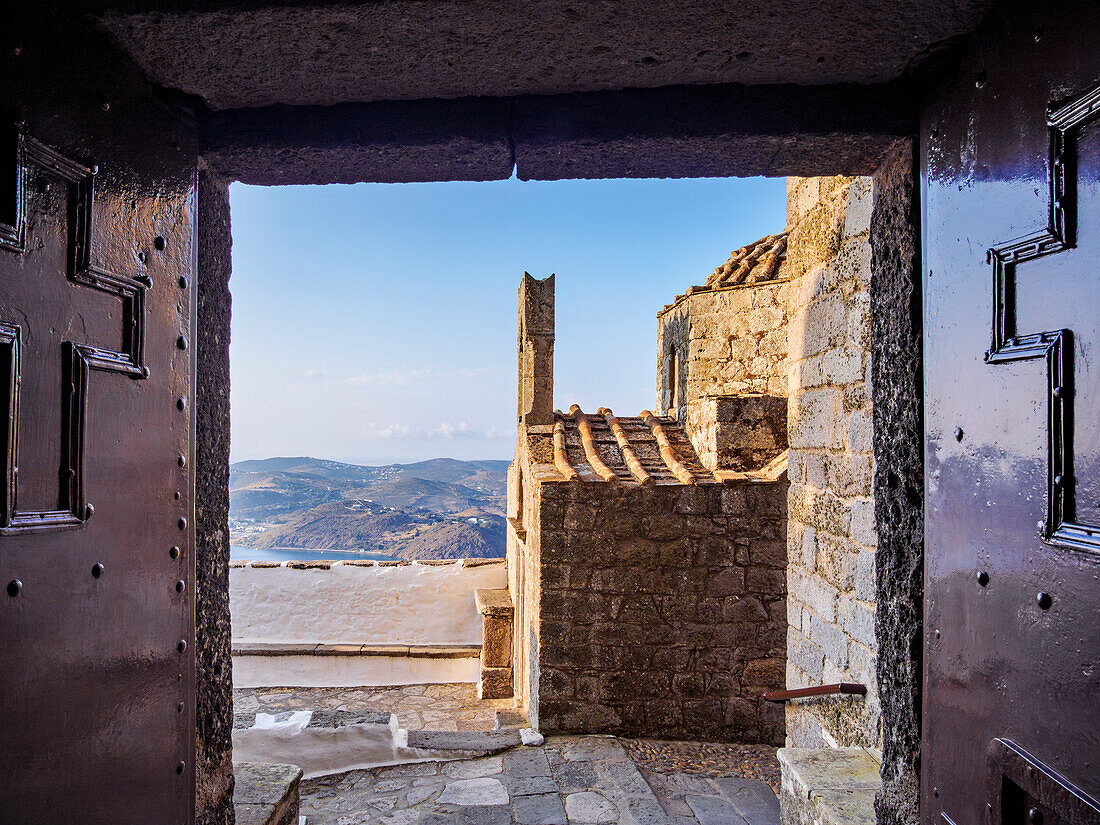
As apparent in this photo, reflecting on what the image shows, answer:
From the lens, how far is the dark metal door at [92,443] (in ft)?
3.51

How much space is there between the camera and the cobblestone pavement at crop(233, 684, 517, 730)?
6.80 meters

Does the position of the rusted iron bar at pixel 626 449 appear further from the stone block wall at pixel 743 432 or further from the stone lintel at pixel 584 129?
the stone lintel at pixel 584 129

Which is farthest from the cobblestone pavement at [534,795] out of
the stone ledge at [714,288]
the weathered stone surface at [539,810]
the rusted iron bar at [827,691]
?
the stone ledge at [714,288]

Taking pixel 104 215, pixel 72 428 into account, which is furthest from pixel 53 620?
pixel 104 215

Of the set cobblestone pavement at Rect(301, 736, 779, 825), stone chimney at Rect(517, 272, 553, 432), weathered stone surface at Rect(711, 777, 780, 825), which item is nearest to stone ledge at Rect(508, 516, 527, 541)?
stone chimney at Rect(517, 272, 553, 432)

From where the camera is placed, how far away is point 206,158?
1.79 m

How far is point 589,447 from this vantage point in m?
6.00

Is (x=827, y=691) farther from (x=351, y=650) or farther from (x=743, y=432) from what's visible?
(x=351, y=650)

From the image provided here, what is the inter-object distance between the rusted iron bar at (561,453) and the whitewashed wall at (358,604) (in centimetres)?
361

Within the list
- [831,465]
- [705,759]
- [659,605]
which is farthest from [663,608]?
[831,465]

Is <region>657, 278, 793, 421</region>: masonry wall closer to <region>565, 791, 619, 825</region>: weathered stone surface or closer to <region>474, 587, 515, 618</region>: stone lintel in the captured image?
<region>474, 587, 515, 618</region>: stone lintel

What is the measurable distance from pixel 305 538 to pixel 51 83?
1550 centimetres

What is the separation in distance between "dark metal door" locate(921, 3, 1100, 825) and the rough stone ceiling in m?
0.23

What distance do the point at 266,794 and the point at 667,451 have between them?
4440mm
